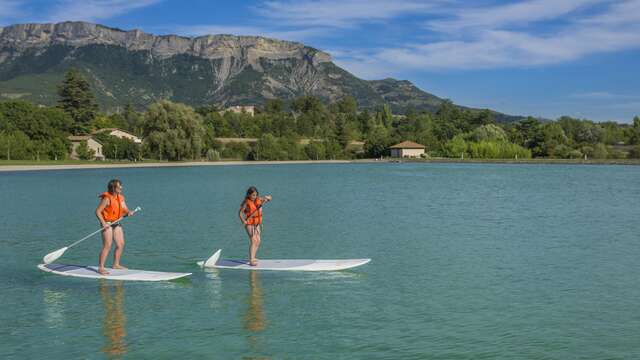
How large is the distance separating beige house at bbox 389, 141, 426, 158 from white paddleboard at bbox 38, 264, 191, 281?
15854 cm

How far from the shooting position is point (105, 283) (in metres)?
18.1

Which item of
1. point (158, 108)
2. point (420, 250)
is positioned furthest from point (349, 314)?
point (158, 108)

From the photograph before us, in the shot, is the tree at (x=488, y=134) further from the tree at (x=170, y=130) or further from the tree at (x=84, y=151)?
the tree at (x=84, y=151)

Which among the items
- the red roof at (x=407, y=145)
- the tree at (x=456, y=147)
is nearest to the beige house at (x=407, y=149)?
the red roof at (x=407, y=145)

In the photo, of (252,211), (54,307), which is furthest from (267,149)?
(54,307)

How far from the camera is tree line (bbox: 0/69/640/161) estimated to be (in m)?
126

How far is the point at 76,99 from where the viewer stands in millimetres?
164875

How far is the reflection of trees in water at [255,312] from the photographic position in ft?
46.0

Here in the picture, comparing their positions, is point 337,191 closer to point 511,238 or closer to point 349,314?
point 511,238

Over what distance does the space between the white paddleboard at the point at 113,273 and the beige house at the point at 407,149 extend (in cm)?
15854

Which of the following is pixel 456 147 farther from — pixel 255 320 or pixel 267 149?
pixel 255 320

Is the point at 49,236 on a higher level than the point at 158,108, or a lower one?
lower

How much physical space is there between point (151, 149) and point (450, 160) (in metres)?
72.1

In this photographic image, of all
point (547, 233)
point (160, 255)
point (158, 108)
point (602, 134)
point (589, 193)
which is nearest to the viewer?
point (160, 255)
